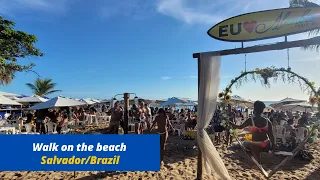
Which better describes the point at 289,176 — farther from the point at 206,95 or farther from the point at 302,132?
the point at 302,132

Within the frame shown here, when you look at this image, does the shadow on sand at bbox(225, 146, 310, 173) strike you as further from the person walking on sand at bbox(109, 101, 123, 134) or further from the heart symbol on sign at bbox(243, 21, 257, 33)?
the person walking on sand at bbox(109, 101, 123, 134)

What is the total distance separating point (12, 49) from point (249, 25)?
13962 millimetres

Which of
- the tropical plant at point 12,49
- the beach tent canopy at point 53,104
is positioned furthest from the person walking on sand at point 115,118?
the tropical plant at point 12,49

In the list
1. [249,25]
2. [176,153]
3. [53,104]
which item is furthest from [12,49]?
[249,25]

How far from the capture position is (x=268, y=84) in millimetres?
5406

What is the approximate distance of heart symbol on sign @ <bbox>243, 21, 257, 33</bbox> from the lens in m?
4.50

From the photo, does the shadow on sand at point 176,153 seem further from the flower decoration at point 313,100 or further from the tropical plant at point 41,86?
Answer: the tropical plant at point 41,86

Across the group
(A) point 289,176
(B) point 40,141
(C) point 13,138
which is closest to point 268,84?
(A) point 289,176

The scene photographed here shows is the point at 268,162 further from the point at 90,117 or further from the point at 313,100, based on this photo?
the point at 90,117

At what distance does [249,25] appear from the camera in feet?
14.9

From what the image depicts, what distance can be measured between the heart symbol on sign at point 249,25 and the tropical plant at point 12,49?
12.7 meters

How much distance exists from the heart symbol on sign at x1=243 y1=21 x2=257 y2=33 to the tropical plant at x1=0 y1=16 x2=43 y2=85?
502 inches

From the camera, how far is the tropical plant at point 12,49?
507 inches

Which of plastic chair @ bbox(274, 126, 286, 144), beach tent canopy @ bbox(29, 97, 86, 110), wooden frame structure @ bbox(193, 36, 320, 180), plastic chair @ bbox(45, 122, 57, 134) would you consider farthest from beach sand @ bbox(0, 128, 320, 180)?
beach tent canopy @ bbox(29, 97, 86, 110)
